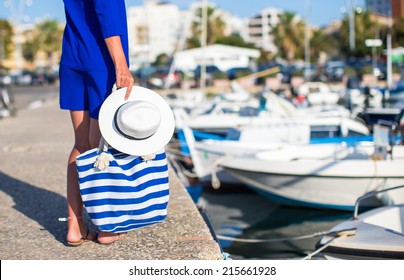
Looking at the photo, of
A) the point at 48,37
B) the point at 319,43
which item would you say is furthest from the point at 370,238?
the point at 48,37

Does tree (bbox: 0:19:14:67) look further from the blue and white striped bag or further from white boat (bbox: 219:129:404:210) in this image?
the blue and white striped bag

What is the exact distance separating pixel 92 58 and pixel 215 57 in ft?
107

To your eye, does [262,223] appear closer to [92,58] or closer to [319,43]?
[92,58]

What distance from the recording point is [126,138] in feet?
11.2

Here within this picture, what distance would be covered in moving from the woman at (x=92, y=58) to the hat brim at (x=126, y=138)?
0.20ft

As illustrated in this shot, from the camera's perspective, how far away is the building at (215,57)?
110ft

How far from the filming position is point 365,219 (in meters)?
5.49

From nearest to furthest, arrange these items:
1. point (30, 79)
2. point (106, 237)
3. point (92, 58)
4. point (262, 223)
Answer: point (92, 58)
point (106, 237)
point (262, 223)
point (30, 79)

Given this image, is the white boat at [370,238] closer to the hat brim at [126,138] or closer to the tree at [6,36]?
the hat brim at [126,138]

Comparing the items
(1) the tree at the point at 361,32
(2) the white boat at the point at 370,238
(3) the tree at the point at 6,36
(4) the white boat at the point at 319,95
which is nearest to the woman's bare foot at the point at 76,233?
(2) the white boat at the point at 370,238

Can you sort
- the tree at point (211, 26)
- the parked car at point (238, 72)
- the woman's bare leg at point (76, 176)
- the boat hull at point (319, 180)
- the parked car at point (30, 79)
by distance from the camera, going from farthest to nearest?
the tree at point (211, 26) → the parked car at point (30, 79) → the parked car at point (238, 72) → the boat hull at point (319, 180) → the woman's bare leg at point (76, 176)

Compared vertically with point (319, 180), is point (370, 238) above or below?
above
